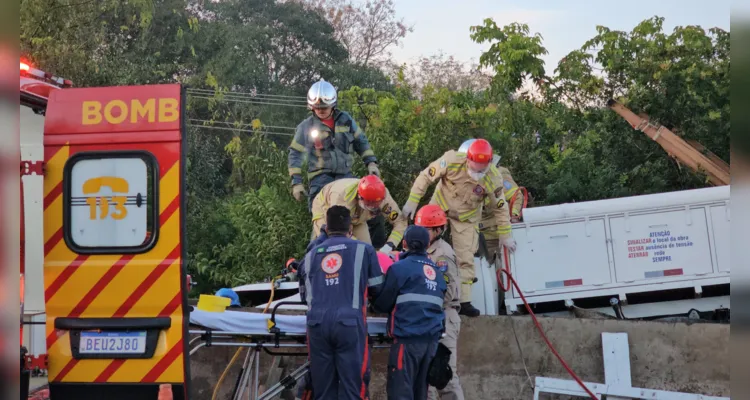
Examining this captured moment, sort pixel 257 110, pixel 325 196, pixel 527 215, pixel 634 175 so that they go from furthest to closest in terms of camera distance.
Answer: pixel 257 110 < pixel 634 175 < pixel 527 215 < pixel 325 196

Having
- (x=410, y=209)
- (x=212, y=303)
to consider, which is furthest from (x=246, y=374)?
(x=410, y=209)

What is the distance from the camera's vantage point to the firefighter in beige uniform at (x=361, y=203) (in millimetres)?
7918

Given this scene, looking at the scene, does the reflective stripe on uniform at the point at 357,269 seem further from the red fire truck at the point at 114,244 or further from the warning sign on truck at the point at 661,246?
the warning sign on truck at the point at 661,246

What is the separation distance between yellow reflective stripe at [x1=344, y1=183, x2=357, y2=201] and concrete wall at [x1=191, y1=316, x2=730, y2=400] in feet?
5.08

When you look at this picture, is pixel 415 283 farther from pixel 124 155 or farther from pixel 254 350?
pixel 124 155

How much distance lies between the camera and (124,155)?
500 cm

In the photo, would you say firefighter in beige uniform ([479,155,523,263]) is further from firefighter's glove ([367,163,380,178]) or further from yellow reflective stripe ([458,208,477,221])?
firefighter's glove ([367,163,380,178])

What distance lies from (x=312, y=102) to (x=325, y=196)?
3.85 feet

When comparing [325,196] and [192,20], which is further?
[192,20]

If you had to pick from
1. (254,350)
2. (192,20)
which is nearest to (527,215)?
(254,350)

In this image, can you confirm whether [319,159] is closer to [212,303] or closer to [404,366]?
[212,303]

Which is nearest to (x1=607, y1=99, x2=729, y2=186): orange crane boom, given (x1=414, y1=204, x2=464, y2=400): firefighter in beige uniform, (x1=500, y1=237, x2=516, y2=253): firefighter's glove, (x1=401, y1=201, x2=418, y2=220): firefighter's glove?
(x1=500, y1=237, x2=516, y2=253): firefighter's glove

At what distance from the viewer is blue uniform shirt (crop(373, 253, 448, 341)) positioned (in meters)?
6.77

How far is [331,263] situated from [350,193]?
1.79 meters
